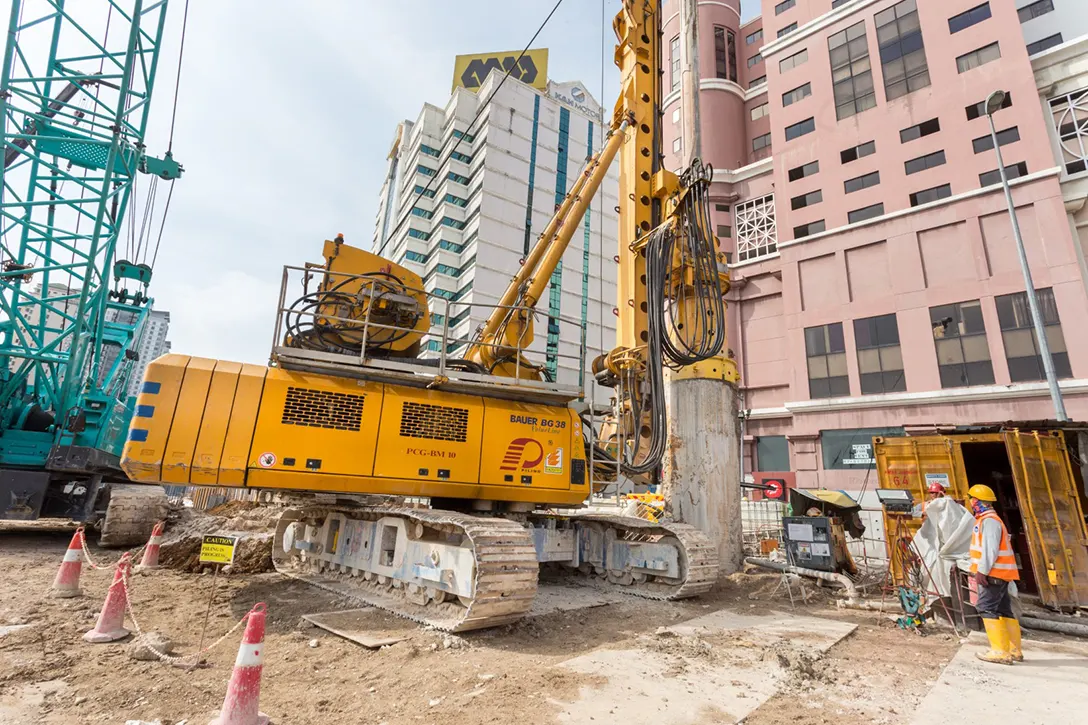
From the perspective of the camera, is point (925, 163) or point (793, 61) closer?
point (925, 163)

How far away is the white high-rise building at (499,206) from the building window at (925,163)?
88.9ft

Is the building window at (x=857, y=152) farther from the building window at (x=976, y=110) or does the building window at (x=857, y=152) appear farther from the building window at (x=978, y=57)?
the building window at (x=978, y=57)

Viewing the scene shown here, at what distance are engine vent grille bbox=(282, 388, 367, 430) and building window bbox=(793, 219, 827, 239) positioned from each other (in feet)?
88.3

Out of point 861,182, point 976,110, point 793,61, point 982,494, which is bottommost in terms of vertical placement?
point 982,494

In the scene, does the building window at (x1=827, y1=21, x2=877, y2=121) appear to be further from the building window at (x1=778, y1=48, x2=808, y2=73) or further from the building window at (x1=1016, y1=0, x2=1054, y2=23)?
the building window at (x1=1016, y1=0, x2=1054, y2=23)

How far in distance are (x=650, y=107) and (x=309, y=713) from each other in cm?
1060

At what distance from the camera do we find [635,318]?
9219mm

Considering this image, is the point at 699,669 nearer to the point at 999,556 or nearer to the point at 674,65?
the point at 999,556

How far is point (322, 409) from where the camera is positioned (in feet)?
20.4

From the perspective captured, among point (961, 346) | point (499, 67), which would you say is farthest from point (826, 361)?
point (499, 67)

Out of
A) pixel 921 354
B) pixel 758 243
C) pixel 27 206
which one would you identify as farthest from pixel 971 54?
pixel 27 206

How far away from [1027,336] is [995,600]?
20453 millimetres

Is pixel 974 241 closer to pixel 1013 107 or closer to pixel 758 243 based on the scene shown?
pixel 1013 107

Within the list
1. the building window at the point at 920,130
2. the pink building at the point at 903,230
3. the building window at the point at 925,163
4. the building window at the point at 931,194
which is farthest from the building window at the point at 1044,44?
the building window at the point at 931,194
